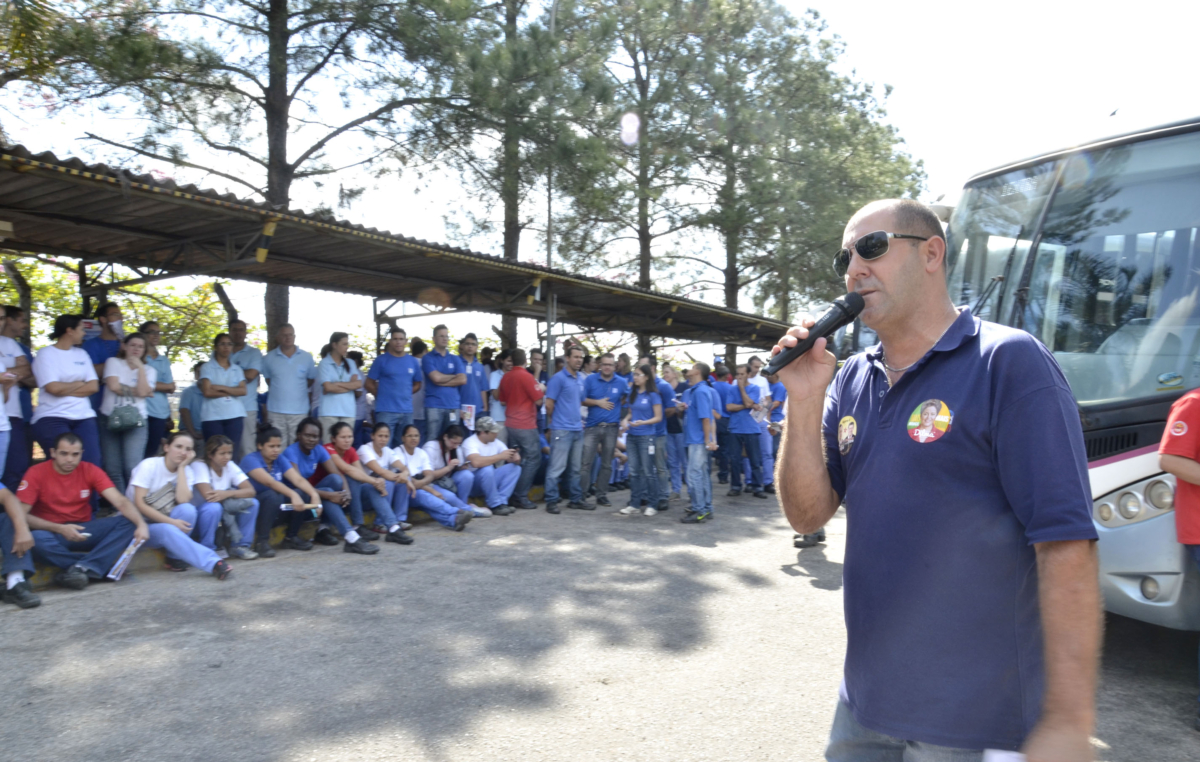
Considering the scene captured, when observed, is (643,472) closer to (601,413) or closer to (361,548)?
(601,413)

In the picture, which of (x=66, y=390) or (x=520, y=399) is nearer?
(x=66, y=390)

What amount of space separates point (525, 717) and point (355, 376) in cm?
A: 627

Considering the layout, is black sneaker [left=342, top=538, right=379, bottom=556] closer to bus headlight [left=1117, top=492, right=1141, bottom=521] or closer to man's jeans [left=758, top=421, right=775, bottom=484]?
bus headlight [left=1117, top=492, right=1141, bottom=521]

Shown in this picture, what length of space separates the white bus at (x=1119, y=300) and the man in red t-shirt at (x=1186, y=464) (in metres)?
0.24

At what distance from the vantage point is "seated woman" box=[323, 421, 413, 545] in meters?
8.38

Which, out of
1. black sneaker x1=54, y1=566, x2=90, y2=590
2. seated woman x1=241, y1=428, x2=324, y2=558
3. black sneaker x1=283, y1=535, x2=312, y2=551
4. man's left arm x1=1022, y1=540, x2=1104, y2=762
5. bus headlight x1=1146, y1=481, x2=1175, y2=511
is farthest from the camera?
black sneaker x1=283, y1=535, x2=312, y2=551

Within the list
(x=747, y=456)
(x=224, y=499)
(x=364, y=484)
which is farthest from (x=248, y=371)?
(x=747, y=456)

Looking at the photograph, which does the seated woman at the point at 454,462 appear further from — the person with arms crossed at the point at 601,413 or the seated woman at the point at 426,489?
the person with arms crossed at the point at 601,413

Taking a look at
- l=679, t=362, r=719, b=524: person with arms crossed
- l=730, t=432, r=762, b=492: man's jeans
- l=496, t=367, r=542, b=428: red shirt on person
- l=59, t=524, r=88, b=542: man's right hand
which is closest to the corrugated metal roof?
l=496, t=367, r=542, b=428: red shirt on person

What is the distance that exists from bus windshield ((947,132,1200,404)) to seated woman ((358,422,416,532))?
18.8 ft

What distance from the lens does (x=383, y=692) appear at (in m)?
4.46

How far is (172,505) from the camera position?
7074mm

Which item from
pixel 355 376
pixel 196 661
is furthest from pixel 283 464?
pixel 196 661

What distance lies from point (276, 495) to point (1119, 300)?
22.4ft
